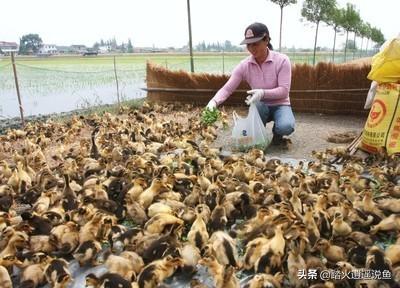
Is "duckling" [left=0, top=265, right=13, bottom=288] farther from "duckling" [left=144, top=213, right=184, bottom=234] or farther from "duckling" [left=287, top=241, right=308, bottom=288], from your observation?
"duckling" [left=287, top=241, right=308, bottom=288]

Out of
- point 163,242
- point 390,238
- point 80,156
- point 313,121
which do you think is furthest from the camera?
point 313,121

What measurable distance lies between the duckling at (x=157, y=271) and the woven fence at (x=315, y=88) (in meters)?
7.49

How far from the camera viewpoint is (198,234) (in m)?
3.41

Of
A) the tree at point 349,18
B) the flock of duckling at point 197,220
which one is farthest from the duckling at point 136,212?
the tree at point 349,18

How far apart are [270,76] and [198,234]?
4.00m

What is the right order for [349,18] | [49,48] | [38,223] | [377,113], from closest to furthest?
[38,223] < [377,113] < [349,18] < [49,48]

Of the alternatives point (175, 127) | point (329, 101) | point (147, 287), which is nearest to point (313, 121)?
point (329, 101)

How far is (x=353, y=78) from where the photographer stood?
941 centimetres

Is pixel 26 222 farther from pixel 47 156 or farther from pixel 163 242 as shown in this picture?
pixel 47 156

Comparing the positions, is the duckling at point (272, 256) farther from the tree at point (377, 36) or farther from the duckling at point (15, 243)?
the tree at point (377, 36)

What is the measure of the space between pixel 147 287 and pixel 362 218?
1.91 metres

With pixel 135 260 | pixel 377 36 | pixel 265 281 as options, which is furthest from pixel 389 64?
pixel 377 36

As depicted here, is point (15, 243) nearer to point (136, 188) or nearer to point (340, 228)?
point (136, 188)

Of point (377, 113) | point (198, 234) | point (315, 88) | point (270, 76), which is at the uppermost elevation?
point (270, 76)
